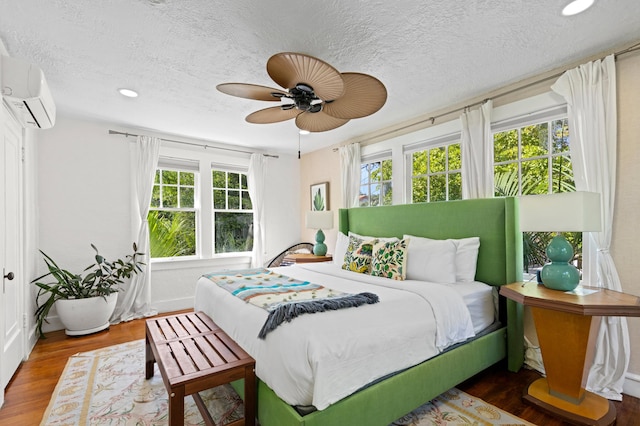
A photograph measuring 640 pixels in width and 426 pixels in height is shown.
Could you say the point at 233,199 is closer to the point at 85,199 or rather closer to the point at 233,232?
the point at 233,232

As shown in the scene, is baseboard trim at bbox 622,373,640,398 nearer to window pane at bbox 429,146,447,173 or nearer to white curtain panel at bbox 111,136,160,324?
window pane at bbox 429,146,447,173

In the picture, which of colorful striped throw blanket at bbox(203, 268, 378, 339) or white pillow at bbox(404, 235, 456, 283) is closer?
colorful striped throw blanket at bbox(203, 268, 378, 339)

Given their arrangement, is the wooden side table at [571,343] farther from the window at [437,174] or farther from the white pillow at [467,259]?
the window at [437,174]

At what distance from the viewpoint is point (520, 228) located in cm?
253

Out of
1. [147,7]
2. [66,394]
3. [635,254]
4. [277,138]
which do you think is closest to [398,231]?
[635,254]

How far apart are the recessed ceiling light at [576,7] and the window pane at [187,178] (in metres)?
4.54

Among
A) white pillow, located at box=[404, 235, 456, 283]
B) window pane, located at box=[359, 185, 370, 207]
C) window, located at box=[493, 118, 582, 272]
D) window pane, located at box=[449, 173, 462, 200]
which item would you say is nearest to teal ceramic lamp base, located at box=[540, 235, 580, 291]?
window, located at box=[493, 118, 582, 272]

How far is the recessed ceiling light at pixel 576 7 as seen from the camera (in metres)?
1.78

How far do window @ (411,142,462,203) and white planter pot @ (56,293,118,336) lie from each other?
3836 mm

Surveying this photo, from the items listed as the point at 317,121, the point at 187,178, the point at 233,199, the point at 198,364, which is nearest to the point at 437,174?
the point at 317,121

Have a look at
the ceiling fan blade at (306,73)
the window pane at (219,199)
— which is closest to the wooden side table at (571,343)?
the ceiling fan blade at (306,73)

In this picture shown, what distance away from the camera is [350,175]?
4523 millimetres

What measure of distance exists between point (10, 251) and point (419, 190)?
4030mm

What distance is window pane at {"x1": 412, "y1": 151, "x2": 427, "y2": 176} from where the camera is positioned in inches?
148
